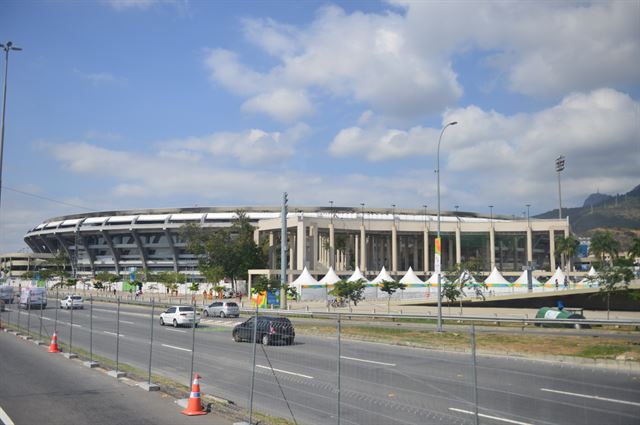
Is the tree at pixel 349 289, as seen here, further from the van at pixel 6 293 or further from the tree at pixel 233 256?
the van at pixel 6 293

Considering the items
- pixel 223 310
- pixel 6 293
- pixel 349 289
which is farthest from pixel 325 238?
pixel 223 310

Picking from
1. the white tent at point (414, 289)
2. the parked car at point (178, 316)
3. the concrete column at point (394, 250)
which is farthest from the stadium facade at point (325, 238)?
the parked car at point (178, 316)

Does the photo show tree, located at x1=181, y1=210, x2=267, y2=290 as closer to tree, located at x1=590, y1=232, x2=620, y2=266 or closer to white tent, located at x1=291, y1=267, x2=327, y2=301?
white tent, located at x1=291, y1=267, x2=327, y2=301

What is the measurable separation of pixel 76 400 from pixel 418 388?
7.93m

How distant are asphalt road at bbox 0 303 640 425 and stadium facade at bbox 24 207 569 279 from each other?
67.8 metres

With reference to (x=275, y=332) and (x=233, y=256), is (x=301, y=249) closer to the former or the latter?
(x=233, y=256)

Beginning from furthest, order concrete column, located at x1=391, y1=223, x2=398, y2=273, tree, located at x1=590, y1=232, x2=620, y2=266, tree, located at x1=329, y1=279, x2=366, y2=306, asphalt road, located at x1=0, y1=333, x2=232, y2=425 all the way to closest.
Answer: tree, located at x1=590, y1=232, x2=620, y2=266 → concrete column, located at x1=391, y1=223, x2=398, y2=273 → tree, located at x1=329, y1=279, x2=366, y2=306 → asphalt road, located at x1=0, y1=333, x2=232, y2=425

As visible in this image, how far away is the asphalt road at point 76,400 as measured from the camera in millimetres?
10180

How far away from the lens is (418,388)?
27.8 feet

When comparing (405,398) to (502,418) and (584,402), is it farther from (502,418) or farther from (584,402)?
(584,402)

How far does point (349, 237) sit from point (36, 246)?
121m

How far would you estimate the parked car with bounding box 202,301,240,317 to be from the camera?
4531 centimetres

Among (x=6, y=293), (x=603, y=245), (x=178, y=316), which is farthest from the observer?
(x=603, y=245)

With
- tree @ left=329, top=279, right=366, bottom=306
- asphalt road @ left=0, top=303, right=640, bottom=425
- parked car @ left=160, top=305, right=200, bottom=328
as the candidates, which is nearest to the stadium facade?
tree @ left=329, top=279, right=366, bottom=306
